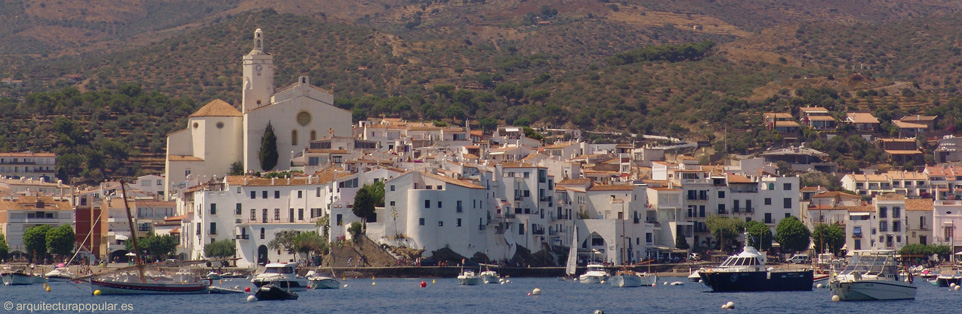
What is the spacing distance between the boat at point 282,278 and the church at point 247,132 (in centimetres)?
3087

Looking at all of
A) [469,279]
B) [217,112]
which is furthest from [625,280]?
[217,112]

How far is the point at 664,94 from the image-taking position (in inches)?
6959

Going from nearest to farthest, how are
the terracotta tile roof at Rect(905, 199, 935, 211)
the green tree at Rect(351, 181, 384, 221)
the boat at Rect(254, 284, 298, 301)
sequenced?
the boat at Rect(254, 284, 298, 301) < the green tree at Rect(351, 181, 384, 221) < the terracotta tile roof at Rect(905, 199, 935, 211)

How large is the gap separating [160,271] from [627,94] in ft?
352

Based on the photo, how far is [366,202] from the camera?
88.0 meters

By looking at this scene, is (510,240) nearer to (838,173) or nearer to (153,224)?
(153,224)

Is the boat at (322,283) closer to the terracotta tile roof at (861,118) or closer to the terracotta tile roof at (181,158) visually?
the terracotta tile roof at (181,158)

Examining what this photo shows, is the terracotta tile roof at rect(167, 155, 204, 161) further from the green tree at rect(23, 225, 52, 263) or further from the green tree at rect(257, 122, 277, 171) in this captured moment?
the green tree at rect(23, 225, 52, 263)

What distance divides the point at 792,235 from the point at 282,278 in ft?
118

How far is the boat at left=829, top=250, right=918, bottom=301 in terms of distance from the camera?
69.6 m

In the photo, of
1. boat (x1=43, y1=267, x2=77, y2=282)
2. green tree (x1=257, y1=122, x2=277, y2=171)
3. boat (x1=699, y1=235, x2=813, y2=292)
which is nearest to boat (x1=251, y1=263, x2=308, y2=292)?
boat (x1=43, y1=267, x2=77, y2=282)

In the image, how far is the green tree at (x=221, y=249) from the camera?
307ft

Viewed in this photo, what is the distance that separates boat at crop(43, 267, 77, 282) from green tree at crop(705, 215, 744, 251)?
120 ft

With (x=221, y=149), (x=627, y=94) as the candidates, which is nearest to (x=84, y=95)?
(x=221, y=149)
